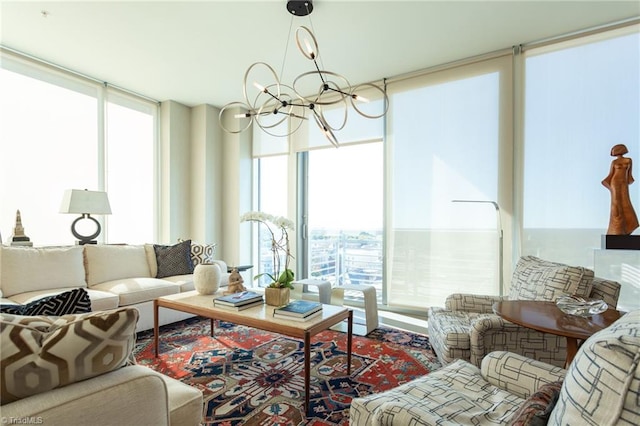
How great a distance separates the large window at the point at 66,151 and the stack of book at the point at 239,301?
2590 millimetres

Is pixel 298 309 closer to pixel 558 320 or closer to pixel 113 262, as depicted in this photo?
pixel 558 320

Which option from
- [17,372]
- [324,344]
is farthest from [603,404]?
[324,344]

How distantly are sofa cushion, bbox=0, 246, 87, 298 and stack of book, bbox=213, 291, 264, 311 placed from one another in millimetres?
1669

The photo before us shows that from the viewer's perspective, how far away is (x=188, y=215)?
5.24 m

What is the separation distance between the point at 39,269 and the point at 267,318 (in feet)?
7.39

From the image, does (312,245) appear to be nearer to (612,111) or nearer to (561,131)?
(561,131)

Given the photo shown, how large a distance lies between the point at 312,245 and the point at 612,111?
364 cm

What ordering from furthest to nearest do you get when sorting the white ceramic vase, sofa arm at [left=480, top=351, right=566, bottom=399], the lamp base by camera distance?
1. the lamp base
2. the white ceramic vase
3. sofa arm at [left=480, top=351, right=566, bottom=399]

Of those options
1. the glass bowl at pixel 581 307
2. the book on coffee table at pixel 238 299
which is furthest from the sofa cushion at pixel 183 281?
the glass bowl at pixel 581 307

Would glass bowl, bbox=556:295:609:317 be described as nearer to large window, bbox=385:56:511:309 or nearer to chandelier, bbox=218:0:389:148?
large window, bbox=385:56:511:309

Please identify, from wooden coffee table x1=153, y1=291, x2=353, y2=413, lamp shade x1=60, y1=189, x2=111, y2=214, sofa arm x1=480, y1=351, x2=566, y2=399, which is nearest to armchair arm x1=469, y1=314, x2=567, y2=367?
sofa arm x1=480, y1=351, x2=566, y2=399

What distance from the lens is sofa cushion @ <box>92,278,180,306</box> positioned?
3004 millimetres

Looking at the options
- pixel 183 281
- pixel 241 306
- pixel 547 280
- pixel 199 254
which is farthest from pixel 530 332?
pixel 199 254

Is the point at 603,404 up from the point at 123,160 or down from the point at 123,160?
down
